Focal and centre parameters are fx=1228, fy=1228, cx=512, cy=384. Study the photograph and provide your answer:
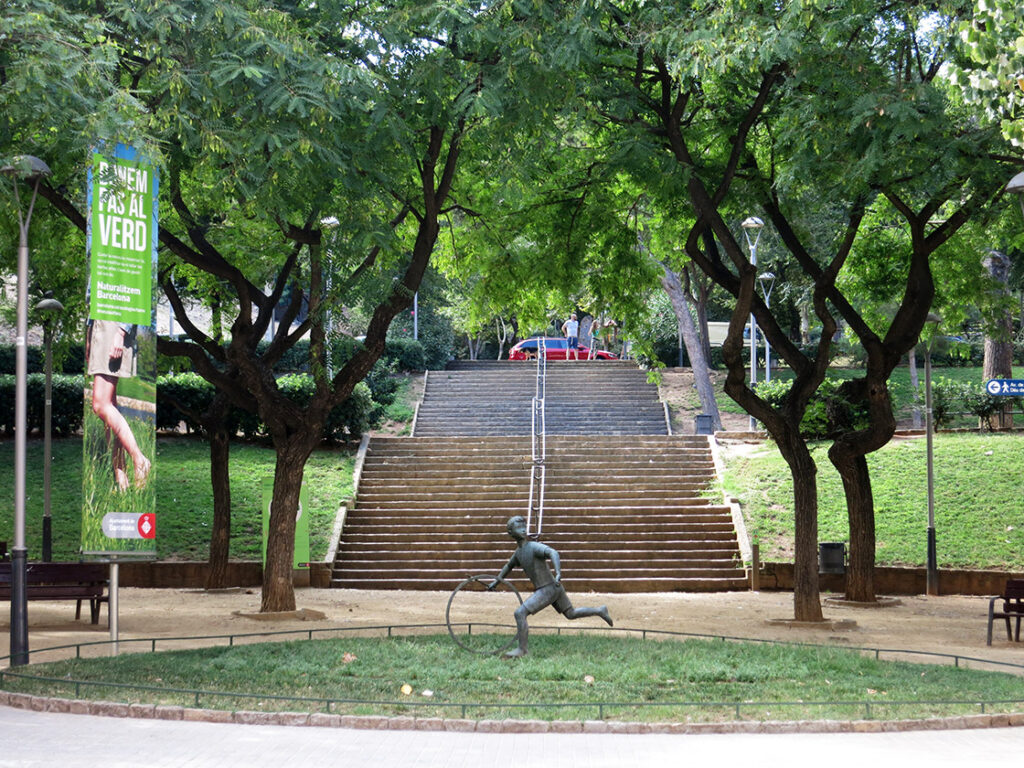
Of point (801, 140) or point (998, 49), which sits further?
point (801, 140)

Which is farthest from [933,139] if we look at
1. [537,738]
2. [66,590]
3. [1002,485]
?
[1002,485]

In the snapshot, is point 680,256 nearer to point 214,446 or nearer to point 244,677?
point 214,446

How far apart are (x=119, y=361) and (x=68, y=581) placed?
4389 millimetres

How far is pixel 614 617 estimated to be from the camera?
17188 millimetres

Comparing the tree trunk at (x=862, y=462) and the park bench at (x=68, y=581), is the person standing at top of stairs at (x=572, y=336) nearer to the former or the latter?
the tree trunk at (x=862, y=462)

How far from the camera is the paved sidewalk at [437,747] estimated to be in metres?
7.66

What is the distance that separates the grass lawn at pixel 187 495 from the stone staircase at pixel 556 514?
957 mm

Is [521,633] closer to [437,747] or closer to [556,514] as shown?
[437,747]

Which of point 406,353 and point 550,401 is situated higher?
point 406,353

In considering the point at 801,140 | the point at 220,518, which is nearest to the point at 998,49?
the point at 801,140

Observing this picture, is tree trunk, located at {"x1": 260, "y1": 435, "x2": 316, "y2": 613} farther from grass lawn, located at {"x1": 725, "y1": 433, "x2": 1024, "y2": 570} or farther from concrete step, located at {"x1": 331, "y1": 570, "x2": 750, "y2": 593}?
grass lawn, located at {"x1": 725, "y1": 433, "x2": 1024, "y2": 570}

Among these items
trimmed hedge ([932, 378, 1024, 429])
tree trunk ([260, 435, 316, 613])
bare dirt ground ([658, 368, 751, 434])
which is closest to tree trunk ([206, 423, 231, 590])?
tree trunk ([260, 435, 316, 613])

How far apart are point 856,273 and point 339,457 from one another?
13.9 m

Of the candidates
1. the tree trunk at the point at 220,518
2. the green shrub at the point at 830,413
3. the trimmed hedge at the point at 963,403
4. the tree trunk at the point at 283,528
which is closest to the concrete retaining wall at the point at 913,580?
the green shrub at the point at 830,413
